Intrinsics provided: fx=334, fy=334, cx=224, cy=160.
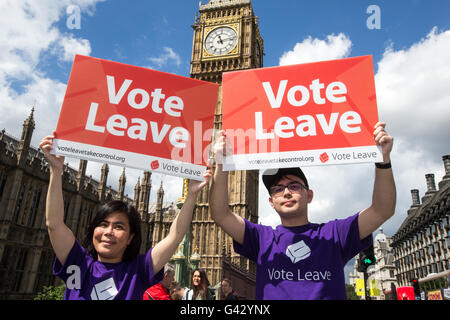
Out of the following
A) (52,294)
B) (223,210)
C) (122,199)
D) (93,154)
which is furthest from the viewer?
(122,199)

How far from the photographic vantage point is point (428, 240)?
139 ft

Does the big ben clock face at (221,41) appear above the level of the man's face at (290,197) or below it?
above

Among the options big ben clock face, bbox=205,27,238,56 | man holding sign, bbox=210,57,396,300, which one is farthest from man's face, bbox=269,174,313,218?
big ben clock face, bbox=205,27,238,56

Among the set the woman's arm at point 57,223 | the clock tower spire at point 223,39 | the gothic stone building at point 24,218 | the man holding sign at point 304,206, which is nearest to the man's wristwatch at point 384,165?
the man holding sign at point 304,206

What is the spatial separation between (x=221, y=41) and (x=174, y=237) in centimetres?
4164

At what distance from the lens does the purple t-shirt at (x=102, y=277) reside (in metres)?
2.17

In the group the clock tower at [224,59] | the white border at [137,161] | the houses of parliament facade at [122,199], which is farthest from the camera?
the clock tower at [224,59]

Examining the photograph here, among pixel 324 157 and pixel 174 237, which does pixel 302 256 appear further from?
pixel 174 237

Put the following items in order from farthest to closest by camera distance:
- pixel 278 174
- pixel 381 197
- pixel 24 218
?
pixel 24 218, pixel 278 174, pixel 381 197

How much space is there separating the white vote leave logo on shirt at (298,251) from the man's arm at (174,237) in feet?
2.40

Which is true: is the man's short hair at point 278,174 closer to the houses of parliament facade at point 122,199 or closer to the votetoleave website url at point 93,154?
the votetoleave website url at point 93,154

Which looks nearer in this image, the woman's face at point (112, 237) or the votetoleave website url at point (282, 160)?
the woman's face at point (112, 237)

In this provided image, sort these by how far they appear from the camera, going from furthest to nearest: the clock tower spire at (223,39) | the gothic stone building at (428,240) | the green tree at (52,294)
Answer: the clock tower spire at (223,39) < the gothic stone building at (428,240) < the green tree at (52,294)

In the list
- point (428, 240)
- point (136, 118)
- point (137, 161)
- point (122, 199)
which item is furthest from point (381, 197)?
point (428, 240)
